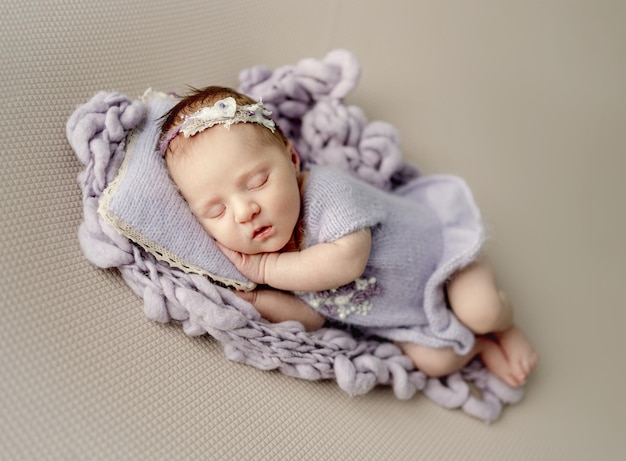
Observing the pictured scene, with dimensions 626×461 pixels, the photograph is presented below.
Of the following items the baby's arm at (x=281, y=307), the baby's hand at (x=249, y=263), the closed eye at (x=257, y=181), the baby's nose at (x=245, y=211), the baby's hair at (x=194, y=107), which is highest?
the baby's hair at (x=194, y=107)

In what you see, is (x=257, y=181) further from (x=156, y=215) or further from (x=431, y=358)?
(x=431, y=358)

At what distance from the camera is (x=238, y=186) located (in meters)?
0.97

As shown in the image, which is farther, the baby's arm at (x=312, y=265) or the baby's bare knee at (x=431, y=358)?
the baby's bare knee at (x=431, y=358)

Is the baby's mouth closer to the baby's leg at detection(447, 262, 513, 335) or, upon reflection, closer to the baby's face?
the baby's face

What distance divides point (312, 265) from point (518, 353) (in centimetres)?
56

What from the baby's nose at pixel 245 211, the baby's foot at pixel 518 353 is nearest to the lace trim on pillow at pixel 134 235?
the baby's nose at pixel 245 211

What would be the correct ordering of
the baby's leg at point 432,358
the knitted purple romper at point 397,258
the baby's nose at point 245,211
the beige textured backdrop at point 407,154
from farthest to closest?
the baby's leg at point 432,358, the knitted purple romper at point 397,258, the baby's nose at point 245,211, the beige textured backdrop at point 407,154

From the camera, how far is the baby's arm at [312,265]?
1008mm

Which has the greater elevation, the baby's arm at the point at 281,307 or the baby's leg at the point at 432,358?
the baby's arm at the point at 281,307

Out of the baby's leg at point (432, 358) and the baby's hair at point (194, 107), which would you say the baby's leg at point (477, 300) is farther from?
the baby's hair at point (194, 107)

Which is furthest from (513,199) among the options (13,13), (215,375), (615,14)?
(13,13)

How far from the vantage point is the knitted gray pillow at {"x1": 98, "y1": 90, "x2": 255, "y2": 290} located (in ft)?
Answer: 2.99

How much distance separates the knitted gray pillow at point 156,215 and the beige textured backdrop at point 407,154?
87mm

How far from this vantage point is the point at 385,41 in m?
1.53
